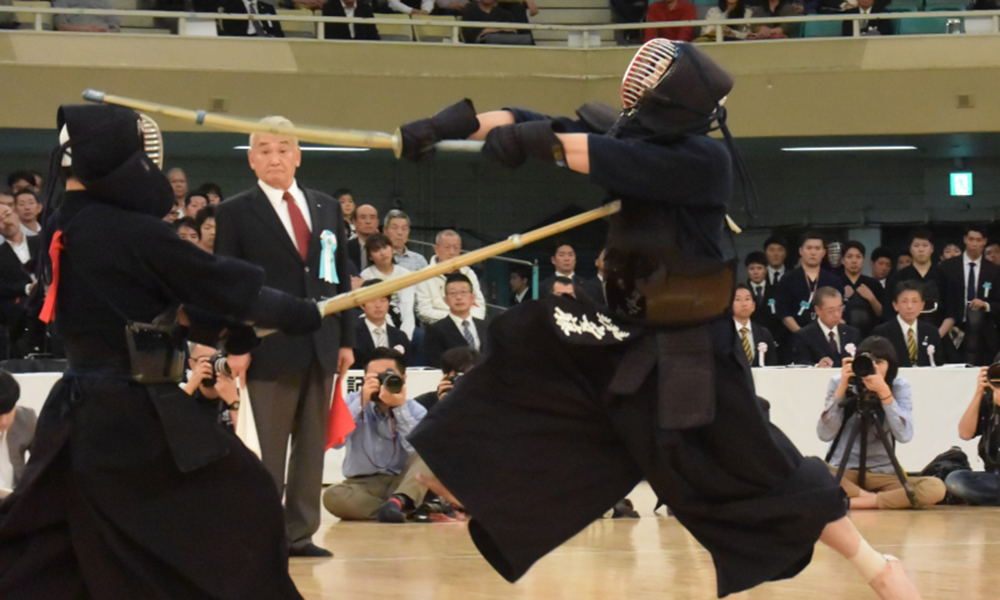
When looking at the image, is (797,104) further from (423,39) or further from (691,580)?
(691,580)

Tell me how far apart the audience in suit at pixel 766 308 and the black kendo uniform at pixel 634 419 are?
693 cm

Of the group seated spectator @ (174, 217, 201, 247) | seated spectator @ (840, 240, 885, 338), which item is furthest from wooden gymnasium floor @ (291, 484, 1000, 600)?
seated spectator @ (840, 240, 885, 338)

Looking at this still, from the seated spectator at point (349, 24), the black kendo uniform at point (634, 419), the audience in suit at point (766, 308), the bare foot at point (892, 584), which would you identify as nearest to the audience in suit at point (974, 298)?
the audience in suit at point (766, 308)

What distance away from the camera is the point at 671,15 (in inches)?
548

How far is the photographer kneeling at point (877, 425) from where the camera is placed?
7902mm

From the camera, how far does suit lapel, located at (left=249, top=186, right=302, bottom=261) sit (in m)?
5.86

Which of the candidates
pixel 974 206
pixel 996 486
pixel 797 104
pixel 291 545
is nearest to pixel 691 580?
pixel 291 545

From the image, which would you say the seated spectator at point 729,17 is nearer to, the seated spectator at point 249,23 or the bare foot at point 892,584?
the seated spectator at point 249,23

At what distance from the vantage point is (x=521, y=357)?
145 inches

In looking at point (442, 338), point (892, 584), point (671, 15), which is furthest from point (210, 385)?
point (671, 15)

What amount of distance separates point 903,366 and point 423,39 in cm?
668

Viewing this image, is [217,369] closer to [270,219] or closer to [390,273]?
[270,219]

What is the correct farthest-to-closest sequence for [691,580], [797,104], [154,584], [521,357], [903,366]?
[797,104] → [903,366] → [691,580] → [521,357] → [154,584]

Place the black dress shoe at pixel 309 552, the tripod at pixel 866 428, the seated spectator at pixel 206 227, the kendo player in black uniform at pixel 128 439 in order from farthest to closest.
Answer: the seated spectator at pixel 206 227 < the tripod at pixel 866 428 < the black dress shoe at pixel 309 552 < the kendo player in black uniform at pixel 128 439
